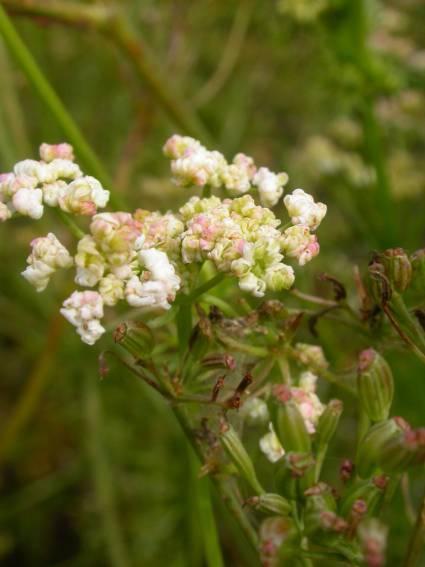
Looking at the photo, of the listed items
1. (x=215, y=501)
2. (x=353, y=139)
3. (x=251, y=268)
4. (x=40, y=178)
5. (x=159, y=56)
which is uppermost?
(x=159, y=56)

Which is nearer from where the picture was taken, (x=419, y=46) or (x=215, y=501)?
(x=215, y=501)

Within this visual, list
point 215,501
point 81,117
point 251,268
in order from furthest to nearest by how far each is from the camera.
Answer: point 81,117 < point 215,501 < point 251,268

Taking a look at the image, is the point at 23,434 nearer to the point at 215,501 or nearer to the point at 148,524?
the point at 148,524

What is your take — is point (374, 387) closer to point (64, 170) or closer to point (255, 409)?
point (255, 409)

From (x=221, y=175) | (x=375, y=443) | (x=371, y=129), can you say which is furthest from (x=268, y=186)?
(x=371, y=129)

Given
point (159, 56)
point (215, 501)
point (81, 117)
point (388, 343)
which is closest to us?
point (388, 343)

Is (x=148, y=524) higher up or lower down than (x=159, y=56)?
lower down

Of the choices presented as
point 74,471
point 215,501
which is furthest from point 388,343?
point 74,471
